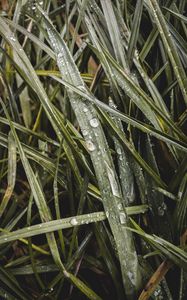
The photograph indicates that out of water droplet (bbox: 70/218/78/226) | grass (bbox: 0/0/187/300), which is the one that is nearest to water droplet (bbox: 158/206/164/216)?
grass (bbox: 0/0/187/300)

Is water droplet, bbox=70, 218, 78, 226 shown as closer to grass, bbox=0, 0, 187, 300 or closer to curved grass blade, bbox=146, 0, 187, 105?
grass, bbox=0, 0, 187, 300

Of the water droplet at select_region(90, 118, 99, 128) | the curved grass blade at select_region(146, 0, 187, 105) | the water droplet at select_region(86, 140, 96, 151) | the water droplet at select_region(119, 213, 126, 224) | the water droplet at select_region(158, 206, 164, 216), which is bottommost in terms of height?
the water droplet at select_region(158, 206, 164, 216)

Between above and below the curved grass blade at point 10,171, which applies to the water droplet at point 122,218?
below

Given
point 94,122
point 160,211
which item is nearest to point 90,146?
point 94,122

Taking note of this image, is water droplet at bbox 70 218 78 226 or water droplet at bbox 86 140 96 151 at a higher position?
water droplet at bbox 86 140 96 151

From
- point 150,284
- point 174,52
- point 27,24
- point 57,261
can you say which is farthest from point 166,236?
point 27,24

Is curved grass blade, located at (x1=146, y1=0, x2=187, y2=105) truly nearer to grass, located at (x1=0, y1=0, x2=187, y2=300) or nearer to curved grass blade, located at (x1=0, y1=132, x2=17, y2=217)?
grass, located at (x1=0, y1=0, x2=187, y2=300)

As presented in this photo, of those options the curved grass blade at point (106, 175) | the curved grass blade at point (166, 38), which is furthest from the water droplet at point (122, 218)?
the curved grass blade at point (166, 38)

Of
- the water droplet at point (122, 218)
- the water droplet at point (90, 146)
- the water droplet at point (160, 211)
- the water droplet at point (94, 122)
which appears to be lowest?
the water droplet at point (160, 211)

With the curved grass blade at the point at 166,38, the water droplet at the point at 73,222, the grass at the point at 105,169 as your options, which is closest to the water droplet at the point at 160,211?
the grass at the point at 105,169

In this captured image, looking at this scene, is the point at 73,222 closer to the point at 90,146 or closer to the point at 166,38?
the point at 90,146

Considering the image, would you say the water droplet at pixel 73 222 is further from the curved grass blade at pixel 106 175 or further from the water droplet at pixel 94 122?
the water droplet at pixel 94 122
